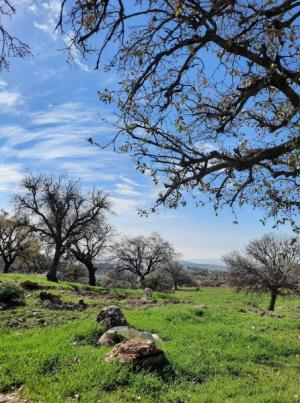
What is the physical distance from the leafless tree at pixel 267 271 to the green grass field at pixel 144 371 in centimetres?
2087

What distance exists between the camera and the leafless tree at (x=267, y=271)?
111ft

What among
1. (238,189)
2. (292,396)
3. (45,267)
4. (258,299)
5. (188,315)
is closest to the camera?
(292,396)

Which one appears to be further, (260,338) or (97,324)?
(260,338)

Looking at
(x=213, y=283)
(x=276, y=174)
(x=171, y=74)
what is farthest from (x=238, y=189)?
(x=213, y=283)

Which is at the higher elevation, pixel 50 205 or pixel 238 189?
pixel 50 205

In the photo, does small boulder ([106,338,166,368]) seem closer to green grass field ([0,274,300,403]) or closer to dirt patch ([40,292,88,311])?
green grass field ([0,274,300,403])

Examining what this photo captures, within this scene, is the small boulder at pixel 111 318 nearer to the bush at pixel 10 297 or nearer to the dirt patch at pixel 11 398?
the dirt patch at pixel 11 398

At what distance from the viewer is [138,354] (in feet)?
26.1

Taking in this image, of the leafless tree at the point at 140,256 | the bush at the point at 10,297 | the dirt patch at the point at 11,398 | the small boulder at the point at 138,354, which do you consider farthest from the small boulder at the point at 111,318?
the leafless tree at the point at 140,256

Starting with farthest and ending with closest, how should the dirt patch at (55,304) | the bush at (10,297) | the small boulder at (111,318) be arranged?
1. the dirt patch at (55,304)
2. the bush at (10,297)
3. the small boulder at (111,318)

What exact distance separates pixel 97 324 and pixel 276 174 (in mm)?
5320

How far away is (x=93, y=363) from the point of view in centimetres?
780

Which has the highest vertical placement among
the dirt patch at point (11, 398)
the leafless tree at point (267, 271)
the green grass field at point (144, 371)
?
the leafless tree at point (267, 271)

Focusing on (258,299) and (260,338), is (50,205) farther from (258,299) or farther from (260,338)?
(260,338)
